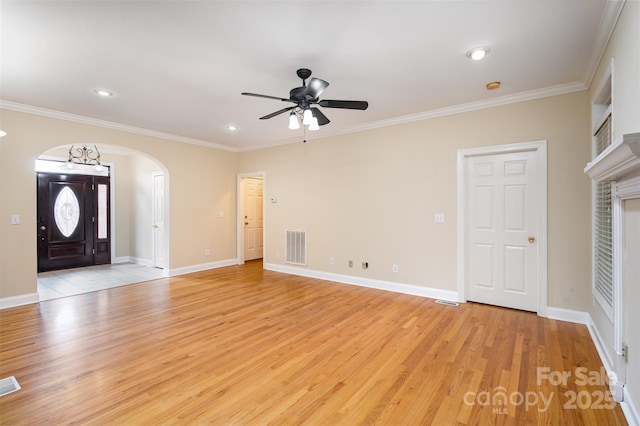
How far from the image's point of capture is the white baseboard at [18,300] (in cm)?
405

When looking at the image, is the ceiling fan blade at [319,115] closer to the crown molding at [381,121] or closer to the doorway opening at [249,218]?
the crown molding at [381,121]

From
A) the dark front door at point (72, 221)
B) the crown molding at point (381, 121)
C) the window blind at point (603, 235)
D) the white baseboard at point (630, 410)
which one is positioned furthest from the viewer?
the dark front door at point (72, 221)

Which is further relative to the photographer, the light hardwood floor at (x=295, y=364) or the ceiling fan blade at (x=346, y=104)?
the ceiling fan blade at (x=346, y=104)

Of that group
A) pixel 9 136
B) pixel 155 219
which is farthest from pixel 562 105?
pixel 155 219

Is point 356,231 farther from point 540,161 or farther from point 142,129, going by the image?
point 142,129

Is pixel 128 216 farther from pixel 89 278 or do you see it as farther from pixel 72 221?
pixel 89 278

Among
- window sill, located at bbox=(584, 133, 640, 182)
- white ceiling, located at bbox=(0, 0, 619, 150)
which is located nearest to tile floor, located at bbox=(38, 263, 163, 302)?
white ceiling, located at bbox=(0, 0, 619, 150)

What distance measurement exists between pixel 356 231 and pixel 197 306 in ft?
9.12

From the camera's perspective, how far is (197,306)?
412cm

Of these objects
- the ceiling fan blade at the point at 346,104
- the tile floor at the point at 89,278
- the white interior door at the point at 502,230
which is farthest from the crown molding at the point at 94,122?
the white interior door at the point at 502,230

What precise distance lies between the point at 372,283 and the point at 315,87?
11.2 feet

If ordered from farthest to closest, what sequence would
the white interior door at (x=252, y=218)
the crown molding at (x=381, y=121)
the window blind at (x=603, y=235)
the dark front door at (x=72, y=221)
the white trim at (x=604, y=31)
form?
the white interior door at (x=252, y=218) → the dark front door at (x=72, y=221) → the crown molding at (x=381, y=121) → the window blind at (x=603, y=235) → the white trim at (x=604, y=31)

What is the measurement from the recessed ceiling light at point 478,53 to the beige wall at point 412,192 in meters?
1.43

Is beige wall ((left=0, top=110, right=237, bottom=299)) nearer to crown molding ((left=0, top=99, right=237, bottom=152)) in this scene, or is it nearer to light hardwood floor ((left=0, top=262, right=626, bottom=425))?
crown molding ((left=0, top=99, right=237, bottom=152))
